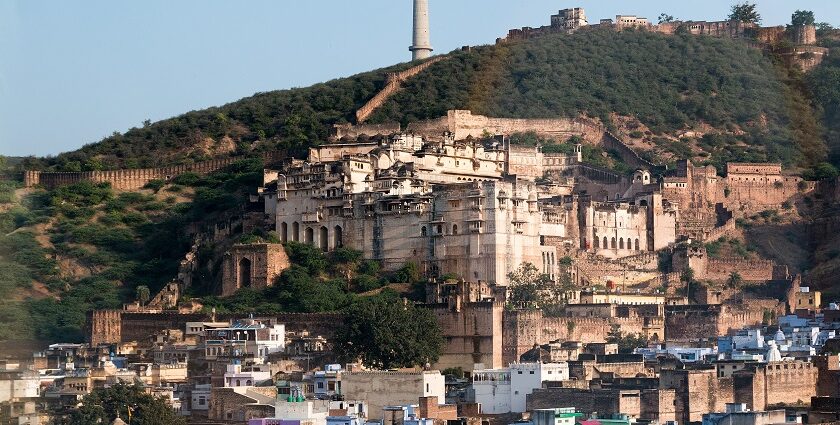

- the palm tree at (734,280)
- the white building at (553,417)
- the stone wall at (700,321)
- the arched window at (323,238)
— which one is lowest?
the white building at (553,417)

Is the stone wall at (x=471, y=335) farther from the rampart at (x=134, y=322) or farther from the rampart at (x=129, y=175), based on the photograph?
the rampart at (x=129, y=175)

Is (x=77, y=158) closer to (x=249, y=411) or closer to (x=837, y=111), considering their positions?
(x=837, y=111)

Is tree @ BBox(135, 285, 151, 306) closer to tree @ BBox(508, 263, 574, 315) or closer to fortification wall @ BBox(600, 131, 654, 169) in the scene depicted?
tree @ BBox(508, 263, 574, 315)

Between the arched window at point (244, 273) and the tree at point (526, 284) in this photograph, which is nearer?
the tree at point (526, 284)

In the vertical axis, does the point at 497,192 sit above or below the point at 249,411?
above

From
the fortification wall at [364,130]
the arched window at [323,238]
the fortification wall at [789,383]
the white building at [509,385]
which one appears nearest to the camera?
the white building at [509,385]

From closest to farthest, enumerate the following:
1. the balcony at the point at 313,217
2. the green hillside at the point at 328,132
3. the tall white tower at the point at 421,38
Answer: the green hillside at the point at 328,132 → the balcony at the point at 313,217 → the tall white tower at the point at 421,38

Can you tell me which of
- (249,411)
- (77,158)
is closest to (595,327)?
(249,411)

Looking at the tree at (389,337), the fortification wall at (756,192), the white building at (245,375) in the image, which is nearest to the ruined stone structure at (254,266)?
the tree at (389,337)

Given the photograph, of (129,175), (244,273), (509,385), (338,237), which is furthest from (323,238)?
(509,385)
